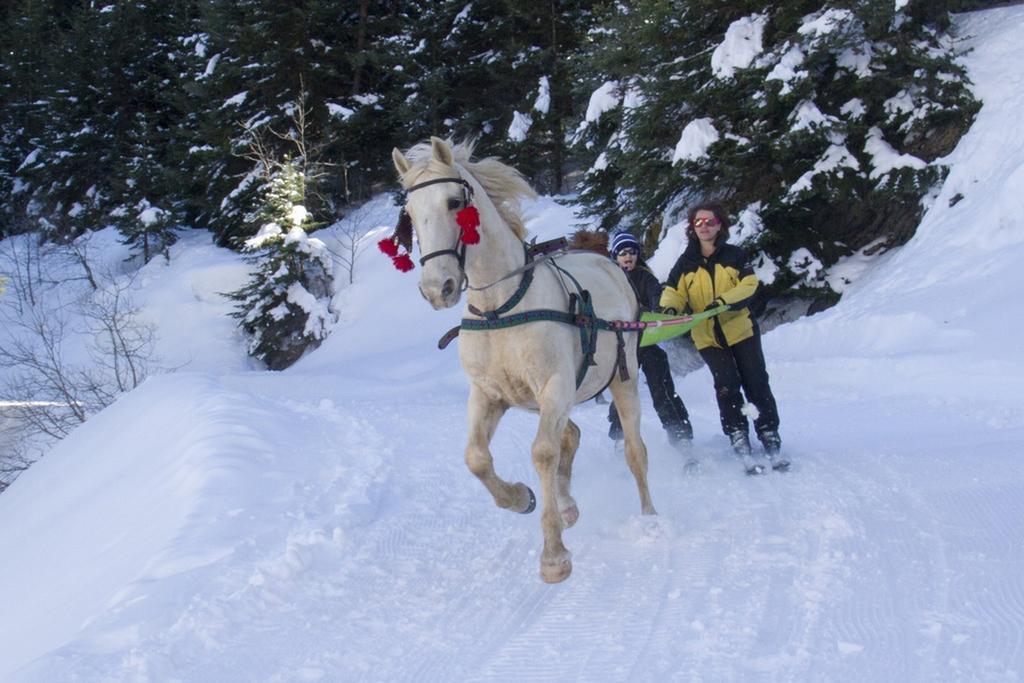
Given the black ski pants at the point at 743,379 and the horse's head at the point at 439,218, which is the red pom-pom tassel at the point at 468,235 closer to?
the horse's head at the point at 439,218

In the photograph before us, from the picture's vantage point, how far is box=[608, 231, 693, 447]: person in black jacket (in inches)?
267

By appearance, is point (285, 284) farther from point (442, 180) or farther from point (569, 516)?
point (442, 180)

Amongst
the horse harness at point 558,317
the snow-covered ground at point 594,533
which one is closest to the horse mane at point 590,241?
the horse harness at point 558,317

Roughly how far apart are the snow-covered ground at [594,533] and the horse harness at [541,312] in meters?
1.09

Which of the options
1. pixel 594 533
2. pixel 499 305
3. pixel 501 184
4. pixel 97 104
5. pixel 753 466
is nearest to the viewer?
pixel 499 305

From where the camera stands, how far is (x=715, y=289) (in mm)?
6176

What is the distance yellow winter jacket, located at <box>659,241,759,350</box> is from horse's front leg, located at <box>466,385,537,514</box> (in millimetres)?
2274

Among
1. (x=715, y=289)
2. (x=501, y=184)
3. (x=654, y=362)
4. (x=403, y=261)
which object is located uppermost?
(x=501, y=184)

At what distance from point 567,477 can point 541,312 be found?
1.45 meters

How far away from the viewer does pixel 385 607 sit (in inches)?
157

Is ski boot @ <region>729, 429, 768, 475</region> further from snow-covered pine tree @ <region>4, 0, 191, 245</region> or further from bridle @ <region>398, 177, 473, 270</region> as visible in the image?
snow-covered pine tree @ <region>4, 0, 191, 245</region>

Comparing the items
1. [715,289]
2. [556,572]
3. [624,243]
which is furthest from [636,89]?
[556,572]

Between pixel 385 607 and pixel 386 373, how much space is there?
43.4 ft

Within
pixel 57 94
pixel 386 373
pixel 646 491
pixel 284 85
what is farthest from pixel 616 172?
pixel 57 94
